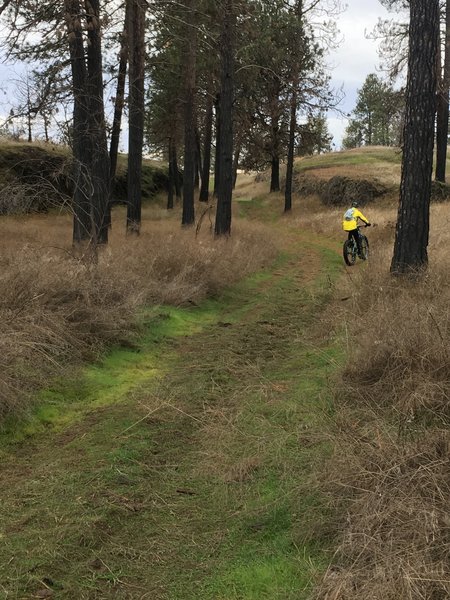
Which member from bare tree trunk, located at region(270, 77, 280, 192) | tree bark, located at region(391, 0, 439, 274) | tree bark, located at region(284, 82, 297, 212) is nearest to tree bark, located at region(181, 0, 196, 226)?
bare tree trunk, located at region(270, 77, 280, 192)

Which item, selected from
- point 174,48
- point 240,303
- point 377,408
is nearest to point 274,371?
point 377,408

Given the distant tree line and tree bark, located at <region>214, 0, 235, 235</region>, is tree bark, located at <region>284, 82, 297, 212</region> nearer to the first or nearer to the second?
the distant tree line

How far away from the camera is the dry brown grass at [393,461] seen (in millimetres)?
2529

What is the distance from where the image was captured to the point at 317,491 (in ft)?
11.3

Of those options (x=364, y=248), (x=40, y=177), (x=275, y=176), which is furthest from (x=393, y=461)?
(x=275, y=176)

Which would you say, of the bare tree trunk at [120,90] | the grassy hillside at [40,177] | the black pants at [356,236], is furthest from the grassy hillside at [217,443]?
the bare tree trunk at [120,90]

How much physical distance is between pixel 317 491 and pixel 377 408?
3.97 feet

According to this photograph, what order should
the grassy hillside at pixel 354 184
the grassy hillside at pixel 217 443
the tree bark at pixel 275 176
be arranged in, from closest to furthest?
the grassy hillside at pixel 217 443
the grassy hillside at pixel 354 184
the tree bark at pixel 275 176

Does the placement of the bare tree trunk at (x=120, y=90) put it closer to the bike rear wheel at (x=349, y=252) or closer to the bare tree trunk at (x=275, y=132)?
the bike rear wheel at (x=349, y=252)

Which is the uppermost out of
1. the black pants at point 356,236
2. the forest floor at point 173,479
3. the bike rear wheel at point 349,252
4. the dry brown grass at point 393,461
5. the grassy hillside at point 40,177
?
the grassy hillside at point 40,177

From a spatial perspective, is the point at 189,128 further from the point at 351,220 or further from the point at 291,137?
the point at 291,137

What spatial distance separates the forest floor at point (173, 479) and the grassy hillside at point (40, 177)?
2.87 metres

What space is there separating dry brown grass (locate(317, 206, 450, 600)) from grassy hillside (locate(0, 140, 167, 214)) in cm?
504

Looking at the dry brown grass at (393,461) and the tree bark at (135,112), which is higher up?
the tree bark at (135,112)
